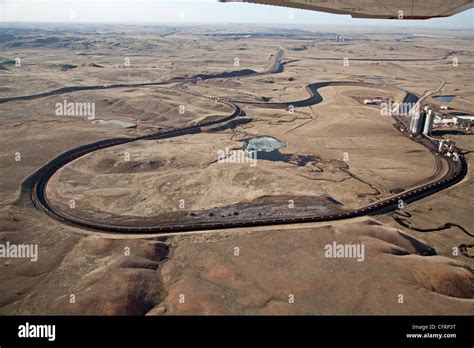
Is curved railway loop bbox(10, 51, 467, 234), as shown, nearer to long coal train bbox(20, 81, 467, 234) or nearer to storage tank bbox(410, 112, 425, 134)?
long coal train bbox(20, 81, 467, 234)

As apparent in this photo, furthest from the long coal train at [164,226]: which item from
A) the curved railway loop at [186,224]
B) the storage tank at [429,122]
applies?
the storage tank at [429,122]

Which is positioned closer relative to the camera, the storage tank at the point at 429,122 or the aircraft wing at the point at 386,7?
the aircraft wing at the point at 386,7

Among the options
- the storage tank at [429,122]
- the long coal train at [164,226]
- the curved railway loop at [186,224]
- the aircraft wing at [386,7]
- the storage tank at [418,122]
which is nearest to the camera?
the aircraft wing at [386,7]

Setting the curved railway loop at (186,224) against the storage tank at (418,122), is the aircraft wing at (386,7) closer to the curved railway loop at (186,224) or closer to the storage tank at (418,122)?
the curved railway loop at (186,224)

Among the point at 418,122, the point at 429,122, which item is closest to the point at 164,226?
the point at 418,122

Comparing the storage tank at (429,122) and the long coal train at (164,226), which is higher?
the storage tank at (429,122)

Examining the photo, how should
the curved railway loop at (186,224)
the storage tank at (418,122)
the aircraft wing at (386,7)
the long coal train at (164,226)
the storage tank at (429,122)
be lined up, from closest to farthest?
1. the aircraft wing at (386,7)
2. the long coal train at (164,226)
3. the curved railway loop at (186,224)
4. the storage tank at (429,122)
5. the storage tank at (418,122)

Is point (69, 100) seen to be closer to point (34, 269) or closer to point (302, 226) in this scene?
point (34, 269)

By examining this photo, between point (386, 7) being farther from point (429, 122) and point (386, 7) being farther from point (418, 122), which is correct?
point (429, 122)

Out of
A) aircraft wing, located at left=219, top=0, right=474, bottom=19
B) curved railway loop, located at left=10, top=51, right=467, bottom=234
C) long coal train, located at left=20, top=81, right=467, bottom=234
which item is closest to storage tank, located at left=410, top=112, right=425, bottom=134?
curved railway loop, located at left=10, top=51, right=467, bottom=234
